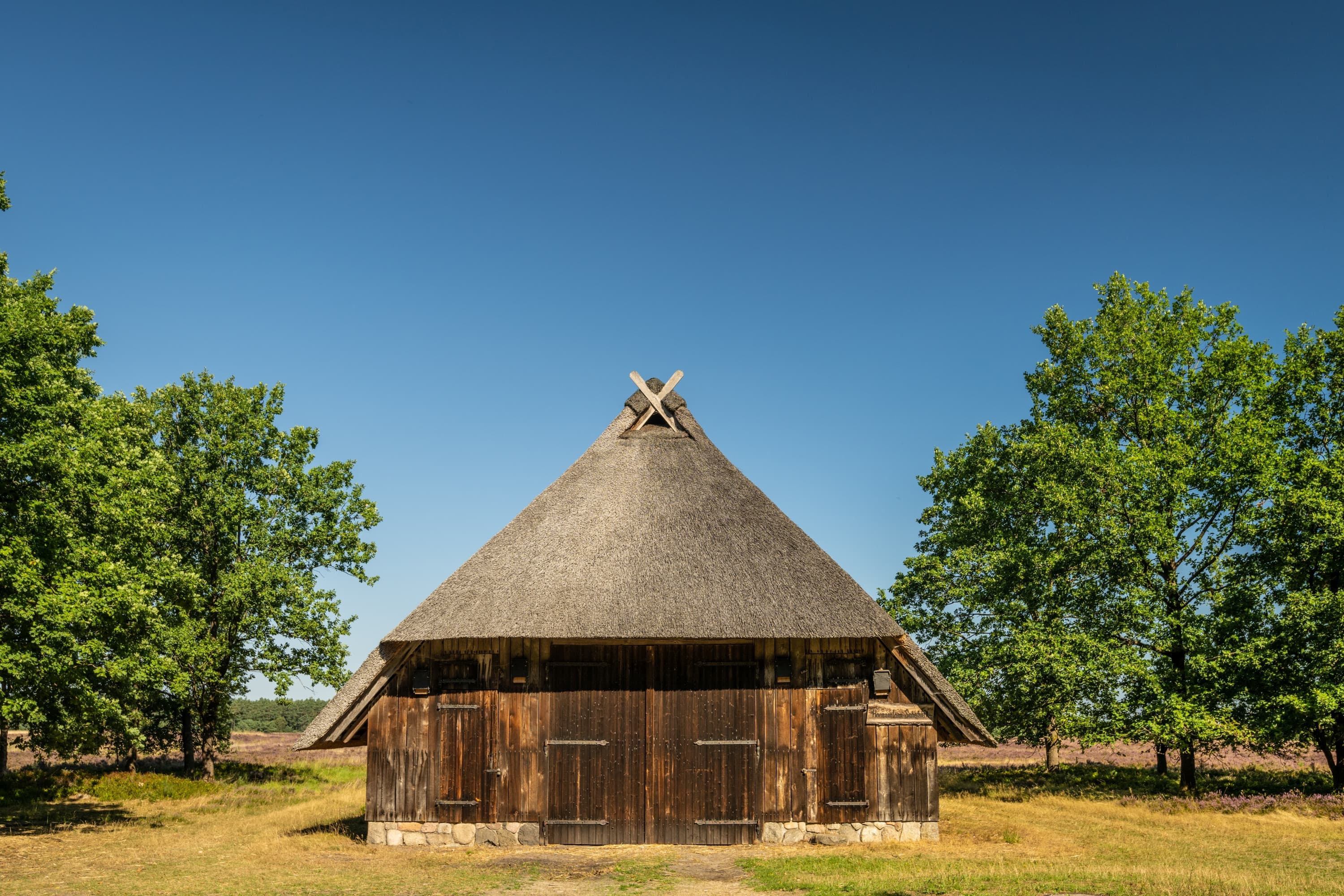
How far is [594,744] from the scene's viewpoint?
16.7 m

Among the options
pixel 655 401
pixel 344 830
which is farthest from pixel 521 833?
pixel 655 401

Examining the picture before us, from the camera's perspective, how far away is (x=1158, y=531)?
25078mm

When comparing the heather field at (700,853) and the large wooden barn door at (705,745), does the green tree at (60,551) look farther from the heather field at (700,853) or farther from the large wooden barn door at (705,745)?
the large wooden barn door at (705,745)

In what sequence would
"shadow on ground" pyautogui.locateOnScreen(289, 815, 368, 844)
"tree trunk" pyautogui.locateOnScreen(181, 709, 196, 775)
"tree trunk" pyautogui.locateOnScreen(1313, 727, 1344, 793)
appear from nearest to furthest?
"shadow on ground" pyautogui.locateOnScreen(289, 815, 368, 844) → "tree trunk" pyautogui.locateOnScreen(1313, 727, 1344, 793) → "tree trunk" pyautogui.locateOnScreen(181, 709, 196, 775)

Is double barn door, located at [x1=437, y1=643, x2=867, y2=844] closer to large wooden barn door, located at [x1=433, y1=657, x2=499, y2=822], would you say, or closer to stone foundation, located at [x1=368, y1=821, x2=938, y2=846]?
large wooden barn door, located at [x1=433, y1=657, x2=499, y2=822]

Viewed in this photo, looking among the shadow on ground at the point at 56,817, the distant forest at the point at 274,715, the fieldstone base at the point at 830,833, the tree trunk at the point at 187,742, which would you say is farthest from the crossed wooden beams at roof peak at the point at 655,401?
the distant forest at the point at 274,715

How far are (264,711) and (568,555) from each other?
8928 centimetres

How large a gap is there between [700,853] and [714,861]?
2.95ft

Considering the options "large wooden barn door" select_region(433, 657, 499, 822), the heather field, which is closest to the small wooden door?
the heather field

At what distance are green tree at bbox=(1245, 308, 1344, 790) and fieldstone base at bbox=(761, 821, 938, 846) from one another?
Answer: 1236 centimetres

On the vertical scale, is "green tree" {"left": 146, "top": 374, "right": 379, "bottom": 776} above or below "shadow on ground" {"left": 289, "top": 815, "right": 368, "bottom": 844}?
above

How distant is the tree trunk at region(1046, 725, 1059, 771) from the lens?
28.9 metres

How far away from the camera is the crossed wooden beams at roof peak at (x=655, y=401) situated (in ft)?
70.1

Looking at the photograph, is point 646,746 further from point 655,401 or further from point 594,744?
point 655,401
